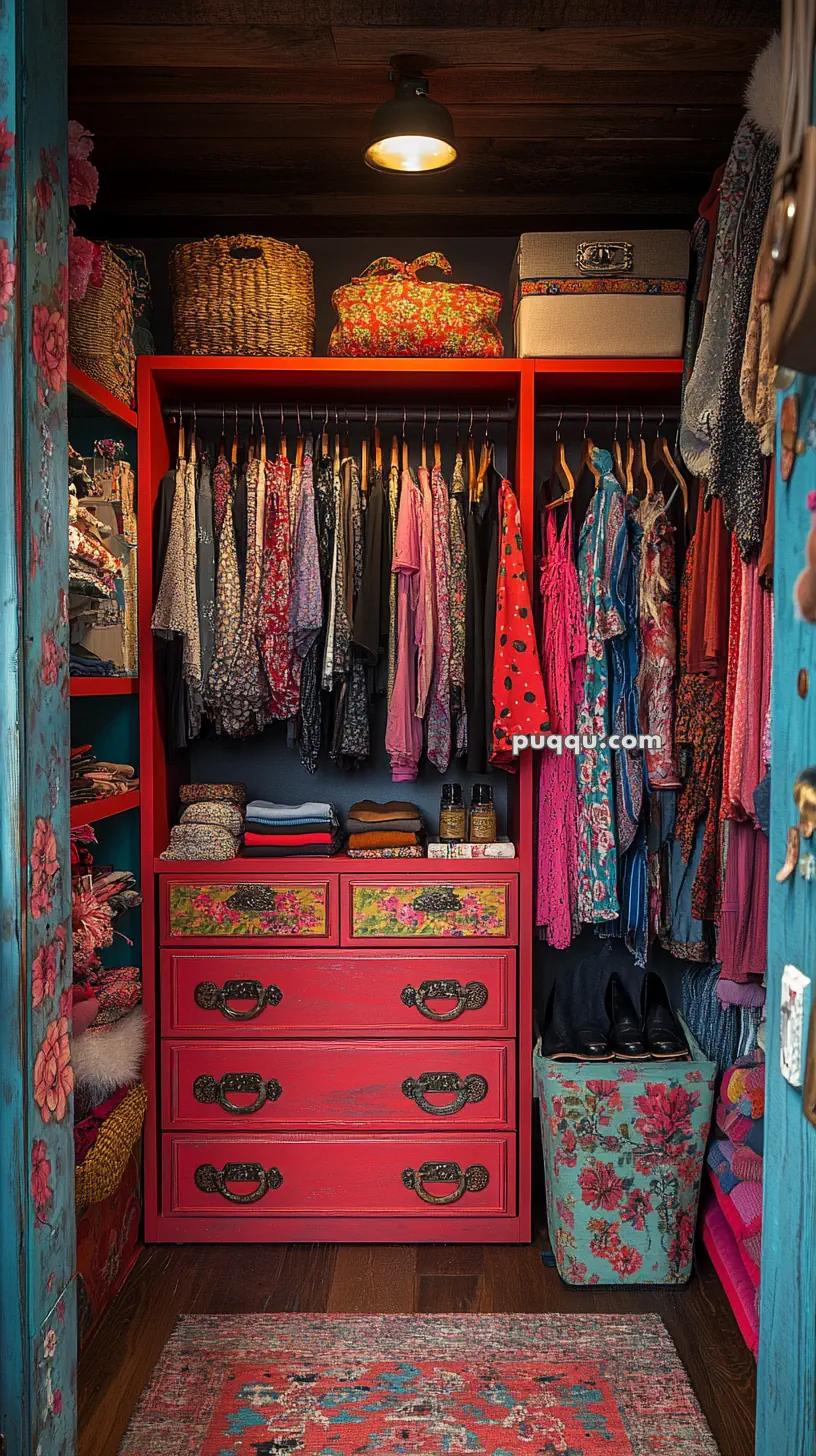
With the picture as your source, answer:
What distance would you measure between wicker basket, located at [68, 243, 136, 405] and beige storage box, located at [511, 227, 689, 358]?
1.00m

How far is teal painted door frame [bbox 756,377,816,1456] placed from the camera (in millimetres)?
1181

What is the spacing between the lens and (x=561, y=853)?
298 centimetres

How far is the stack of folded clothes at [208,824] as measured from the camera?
2959 mm

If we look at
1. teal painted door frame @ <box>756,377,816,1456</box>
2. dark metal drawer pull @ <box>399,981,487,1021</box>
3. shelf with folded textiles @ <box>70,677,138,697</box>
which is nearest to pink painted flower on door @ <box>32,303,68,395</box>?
shelf with folded textiles @ <box>70,677,138,697</box>

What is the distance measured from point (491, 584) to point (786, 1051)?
193 cm

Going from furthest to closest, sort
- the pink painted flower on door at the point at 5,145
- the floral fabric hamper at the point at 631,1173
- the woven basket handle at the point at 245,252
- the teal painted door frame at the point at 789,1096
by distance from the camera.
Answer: the woven basket handle at the point at 245,252 → the floral fabric hamper at the point at 631,1173 → the pink painted flower on door at the point at 5,145 → the teal painted door frame at the point at 789,1096

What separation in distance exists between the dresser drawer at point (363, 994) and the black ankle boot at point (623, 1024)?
278 mm

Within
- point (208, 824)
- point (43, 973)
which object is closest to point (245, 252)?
point (208, 824)

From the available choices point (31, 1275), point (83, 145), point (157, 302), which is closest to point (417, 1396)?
point (31, 1275)

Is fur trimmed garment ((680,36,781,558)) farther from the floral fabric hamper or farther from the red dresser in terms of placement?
the floral fabric hamper

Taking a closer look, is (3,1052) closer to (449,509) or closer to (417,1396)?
(417,1396)

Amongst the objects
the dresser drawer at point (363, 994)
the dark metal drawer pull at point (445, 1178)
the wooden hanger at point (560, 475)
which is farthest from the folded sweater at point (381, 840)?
the wooden hanger at point (560, 475)

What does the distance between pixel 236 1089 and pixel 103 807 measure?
86cm

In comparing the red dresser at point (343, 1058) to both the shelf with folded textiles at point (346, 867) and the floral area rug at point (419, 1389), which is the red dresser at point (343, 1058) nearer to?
the shelf with folded textiles at point (346, 867)
